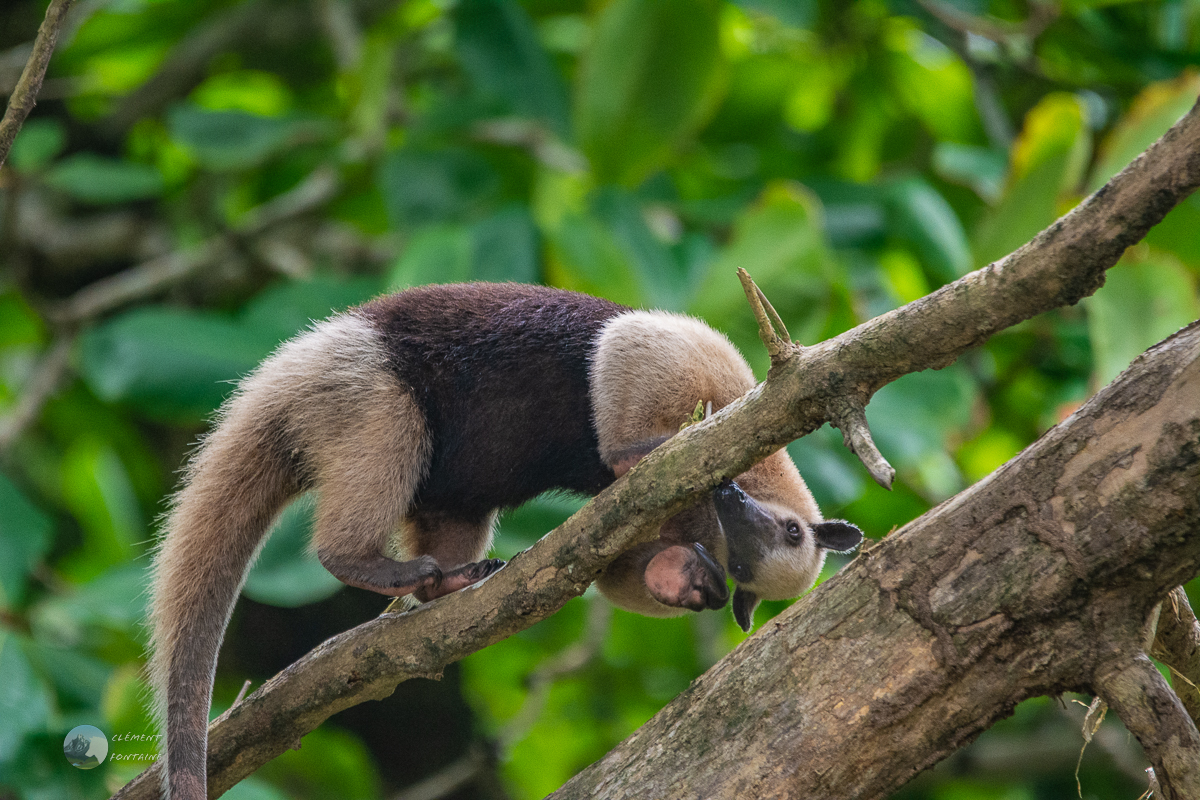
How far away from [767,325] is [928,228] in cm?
308

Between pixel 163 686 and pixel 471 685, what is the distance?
4.46 meters

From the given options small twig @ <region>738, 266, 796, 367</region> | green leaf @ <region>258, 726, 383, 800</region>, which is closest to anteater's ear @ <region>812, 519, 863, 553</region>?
small twig @ <region>738, 266, 796, 367</region>

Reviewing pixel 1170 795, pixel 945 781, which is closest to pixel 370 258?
pixel 945 781

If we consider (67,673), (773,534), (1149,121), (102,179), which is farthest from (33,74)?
(1149,121)

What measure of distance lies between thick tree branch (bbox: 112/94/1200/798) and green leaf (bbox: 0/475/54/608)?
2.86 metres

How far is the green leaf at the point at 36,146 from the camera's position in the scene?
5648mm

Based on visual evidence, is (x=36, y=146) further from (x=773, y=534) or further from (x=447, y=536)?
(x=773, y=534)

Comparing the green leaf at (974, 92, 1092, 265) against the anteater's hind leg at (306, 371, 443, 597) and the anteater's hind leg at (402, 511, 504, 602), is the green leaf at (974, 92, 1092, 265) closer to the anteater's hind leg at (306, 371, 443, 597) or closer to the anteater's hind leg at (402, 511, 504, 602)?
the anteater's hind leg at (402, 511, 504, 602)

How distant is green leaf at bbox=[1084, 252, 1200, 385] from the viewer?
4148 millimetres

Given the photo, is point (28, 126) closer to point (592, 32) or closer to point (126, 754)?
point (592, 32)

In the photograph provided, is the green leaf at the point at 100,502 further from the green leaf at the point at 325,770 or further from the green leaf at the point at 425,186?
the green leaf at the point at 425,186

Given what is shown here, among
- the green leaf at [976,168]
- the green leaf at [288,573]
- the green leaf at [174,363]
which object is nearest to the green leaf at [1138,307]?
the green leaf at [976,168]

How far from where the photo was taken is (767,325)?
2.16 m

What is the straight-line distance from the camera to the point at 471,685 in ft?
24.3
